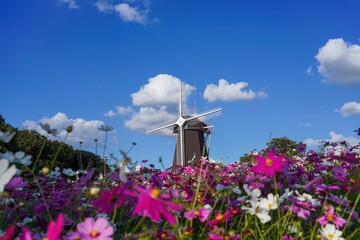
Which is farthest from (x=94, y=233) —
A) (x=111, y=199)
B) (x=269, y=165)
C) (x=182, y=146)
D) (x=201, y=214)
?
(x=182, y=146)

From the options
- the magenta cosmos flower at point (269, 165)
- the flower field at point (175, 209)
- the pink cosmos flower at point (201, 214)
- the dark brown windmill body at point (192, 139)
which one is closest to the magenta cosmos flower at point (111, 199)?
the flower field at point (175, 209)

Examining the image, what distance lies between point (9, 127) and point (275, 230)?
22.1 metres

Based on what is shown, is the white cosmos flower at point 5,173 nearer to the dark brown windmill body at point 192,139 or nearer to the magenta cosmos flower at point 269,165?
the magenta cosmos flower at point 269,165

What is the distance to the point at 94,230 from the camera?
65.2 inches

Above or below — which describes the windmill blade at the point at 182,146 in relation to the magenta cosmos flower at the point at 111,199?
above

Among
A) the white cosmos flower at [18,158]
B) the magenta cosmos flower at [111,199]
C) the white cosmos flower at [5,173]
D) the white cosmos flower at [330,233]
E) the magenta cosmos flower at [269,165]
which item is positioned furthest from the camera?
the magenta cosmos flower at [269,165]

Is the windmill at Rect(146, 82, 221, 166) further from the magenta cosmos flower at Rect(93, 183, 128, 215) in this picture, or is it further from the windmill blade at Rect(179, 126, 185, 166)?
the magenta cosmos flower at Rect(93, 183, 128, 215)

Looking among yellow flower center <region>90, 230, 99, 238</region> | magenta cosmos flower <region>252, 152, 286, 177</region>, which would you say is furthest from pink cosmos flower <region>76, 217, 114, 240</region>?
magenta cosmos flower <region>252, 152, 286, 177</region>

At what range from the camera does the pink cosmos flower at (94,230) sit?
1.64 metres

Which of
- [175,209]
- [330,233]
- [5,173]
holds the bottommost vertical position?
[330,233]

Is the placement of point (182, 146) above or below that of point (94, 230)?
above

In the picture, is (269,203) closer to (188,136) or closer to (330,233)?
(330,233)

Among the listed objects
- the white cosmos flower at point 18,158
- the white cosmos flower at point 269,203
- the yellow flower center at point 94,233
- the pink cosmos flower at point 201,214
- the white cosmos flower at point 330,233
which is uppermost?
the white cosmos flower at point 18,158

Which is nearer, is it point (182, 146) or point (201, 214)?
point (201, 214)
